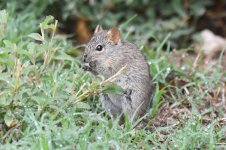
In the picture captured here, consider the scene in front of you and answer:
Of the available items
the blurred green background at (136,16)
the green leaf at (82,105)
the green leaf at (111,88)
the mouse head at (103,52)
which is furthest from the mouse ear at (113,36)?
the blurred green background at (136,16)

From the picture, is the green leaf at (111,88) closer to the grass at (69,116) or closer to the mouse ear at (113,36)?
the grass at (69,116)

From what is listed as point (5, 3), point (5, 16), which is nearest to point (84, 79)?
point (5, 16)

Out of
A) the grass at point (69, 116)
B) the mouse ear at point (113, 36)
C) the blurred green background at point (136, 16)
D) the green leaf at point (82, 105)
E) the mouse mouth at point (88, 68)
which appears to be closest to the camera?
the grass at point (69, 116)

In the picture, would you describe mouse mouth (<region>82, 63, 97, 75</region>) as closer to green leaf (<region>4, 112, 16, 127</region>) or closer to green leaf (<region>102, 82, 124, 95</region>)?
green leaf (<region>102, 82, 124, 95</region>)

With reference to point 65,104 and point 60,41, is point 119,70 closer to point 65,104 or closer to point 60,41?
point 65,104

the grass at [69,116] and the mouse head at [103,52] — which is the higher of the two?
the mouse head at [103,52]

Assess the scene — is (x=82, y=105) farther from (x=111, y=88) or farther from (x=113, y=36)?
(x=113, y=36)

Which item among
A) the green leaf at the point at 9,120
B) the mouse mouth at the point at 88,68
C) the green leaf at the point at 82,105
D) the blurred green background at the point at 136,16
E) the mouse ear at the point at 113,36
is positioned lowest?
the blurred green background at the point at 136,16

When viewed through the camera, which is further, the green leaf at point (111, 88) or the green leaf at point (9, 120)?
the green leaf at point (111, 88)
